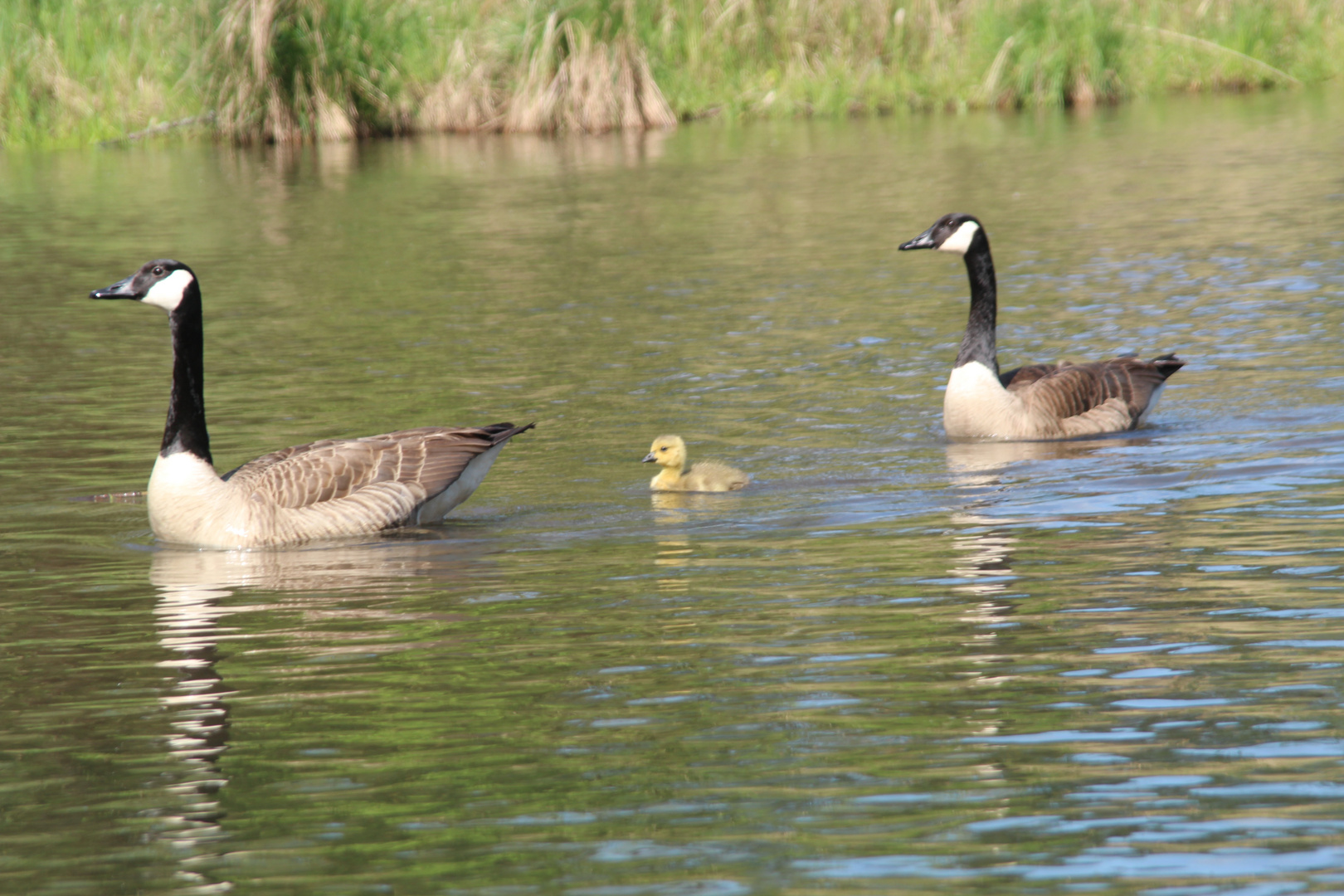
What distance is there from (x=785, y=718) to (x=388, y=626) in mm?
2412

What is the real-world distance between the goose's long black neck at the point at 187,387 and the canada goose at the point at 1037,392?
4.85 m

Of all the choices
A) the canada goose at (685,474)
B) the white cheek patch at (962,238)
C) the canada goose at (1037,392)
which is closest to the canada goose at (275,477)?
the canada goose at (685,474)

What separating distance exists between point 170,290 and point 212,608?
2502 mm

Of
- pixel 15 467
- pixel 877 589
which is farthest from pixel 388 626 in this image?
pixel 15 467

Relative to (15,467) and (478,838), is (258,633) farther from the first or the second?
(15,467)

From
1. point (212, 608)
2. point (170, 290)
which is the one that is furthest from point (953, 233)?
point (212, 608)

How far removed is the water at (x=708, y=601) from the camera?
5.52 meters

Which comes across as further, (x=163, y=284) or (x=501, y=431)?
(x=501, y=431)

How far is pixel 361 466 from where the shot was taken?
10.4 metres

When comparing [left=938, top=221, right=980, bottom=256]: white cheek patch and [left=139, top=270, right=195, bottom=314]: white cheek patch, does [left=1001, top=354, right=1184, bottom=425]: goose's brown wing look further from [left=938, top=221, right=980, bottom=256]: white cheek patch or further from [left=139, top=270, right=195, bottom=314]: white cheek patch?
[left=139, top=270, right=195, bottom=314]: white cheek patch

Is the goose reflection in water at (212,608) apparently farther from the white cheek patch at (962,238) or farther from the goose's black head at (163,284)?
the white cheek patch at (962,238)

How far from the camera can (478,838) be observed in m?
5.59

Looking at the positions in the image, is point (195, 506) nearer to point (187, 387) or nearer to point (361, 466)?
point (187, 387)

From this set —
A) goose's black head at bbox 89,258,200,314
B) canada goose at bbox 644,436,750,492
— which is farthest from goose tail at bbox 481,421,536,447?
goose's black head at bbox 89,258,200,314
